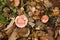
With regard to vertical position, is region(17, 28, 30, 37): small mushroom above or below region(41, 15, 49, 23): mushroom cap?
below

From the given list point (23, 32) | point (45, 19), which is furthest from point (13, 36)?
point (45, 19)

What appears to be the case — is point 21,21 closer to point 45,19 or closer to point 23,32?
point 23,32

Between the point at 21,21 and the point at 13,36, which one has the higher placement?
the point at 21,21

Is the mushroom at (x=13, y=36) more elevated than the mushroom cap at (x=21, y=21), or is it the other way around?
the mushroom cap at (x=21, y=21)

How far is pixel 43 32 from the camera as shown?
5.21ft

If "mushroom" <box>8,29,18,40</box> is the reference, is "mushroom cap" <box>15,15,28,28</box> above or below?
above

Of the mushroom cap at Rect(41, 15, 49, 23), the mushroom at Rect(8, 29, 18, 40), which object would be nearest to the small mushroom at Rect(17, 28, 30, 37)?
the mushroom at Rect(8, 29, 18, 40)

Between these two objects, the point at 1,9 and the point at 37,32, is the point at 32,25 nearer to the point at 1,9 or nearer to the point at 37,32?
the point at 37,32

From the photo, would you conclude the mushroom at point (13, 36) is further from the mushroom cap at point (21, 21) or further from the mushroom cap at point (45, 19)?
the mushroom cap at point (45, 19)

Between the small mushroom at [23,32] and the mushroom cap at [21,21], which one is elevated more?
the mushroom cap at [21,21]

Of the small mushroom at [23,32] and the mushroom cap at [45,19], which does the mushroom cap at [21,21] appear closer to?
the small mushroom at [23,32]

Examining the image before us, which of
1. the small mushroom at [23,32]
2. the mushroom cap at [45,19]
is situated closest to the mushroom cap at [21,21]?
the small mushroom at [23,32]

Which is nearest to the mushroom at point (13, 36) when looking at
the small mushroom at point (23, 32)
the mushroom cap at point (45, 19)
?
the small mushroom at point (23, 32)

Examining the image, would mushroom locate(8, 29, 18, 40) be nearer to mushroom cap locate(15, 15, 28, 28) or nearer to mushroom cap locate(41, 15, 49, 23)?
mushroom cap locate(15, 15, 28, 28)
